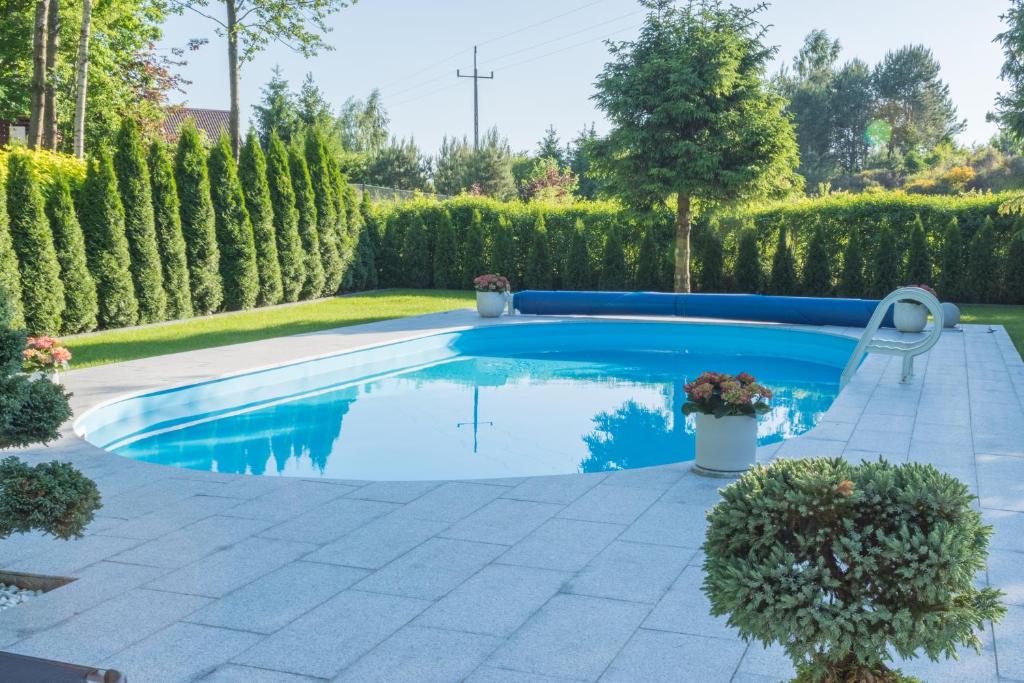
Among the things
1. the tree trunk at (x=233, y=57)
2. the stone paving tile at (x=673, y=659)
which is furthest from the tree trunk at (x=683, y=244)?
the stone paving tile at (x=673, y=659)

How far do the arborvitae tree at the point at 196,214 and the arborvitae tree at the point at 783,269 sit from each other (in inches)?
453

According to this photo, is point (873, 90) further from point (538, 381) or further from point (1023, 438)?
point (1023, 438)

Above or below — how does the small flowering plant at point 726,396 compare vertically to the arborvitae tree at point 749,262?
below

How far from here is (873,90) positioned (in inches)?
2030

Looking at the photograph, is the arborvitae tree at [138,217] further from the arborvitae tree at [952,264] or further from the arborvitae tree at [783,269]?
the arborvitae tree at [952,264]

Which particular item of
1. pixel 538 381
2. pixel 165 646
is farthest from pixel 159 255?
pixel 165 646

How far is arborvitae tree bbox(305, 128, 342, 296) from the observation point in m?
20.2

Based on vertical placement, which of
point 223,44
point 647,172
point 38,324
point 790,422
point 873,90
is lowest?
point 790,422

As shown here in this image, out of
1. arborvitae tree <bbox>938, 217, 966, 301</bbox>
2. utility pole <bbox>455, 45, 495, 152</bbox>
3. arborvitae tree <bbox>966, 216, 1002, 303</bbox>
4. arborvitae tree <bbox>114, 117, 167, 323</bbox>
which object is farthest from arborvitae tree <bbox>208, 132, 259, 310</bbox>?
utility pole <bbox>455, 45, 495, 152</bbox>

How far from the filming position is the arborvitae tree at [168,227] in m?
15.7

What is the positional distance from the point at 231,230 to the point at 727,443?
1357cm

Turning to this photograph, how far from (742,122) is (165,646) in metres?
16.0

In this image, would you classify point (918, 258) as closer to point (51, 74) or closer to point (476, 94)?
point (51, 74)

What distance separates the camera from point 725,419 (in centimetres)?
598
